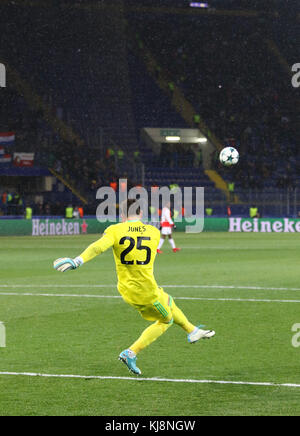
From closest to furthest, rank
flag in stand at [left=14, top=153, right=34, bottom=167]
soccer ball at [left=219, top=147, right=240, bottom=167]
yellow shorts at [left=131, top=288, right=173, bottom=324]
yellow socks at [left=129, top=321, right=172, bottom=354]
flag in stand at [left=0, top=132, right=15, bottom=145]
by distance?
yellow socks at [left=129, top=321, right=172, bottom=354], yellow shorts at [left=131, top=288, right=173, bottom=324], soccer ball at [left=219, top=147, right=240, bottom=167], flag in stand at [left=0, top=132, right=15, bottom=145], flag in stand at [left=14, top=153, right=34, bottom=167]

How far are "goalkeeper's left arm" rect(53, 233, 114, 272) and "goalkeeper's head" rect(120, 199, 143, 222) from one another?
1.32ft

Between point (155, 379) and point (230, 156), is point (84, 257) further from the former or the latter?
point (230, 156)

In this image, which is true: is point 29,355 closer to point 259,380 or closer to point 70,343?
point 70,343

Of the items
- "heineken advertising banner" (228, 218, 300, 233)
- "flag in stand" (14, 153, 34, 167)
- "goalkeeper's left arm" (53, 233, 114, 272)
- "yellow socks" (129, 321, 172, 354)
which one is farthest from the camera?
"heineken advertising banner" (228, 218, 300, 233)

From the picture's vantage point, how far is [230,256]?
1077 inches

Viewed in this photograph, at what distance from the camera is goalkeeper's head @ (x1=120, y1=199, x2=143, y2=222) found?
868cm

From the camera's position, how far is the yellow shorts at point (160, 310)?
866 centimetres

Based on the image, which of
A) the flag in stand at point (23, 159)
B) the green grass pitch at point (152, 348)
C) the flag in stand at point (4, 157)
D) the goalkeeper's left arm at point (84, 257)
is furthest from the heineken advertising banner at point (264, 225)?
the goalkeeper's left arm at point (84, 257)

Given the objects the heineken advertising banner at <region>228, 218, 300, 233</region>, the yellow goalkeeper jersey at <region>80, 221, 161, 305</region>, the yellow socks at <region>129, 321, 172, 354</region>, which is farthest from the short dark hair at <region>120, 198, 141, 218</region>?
the heineken advertising banner at <region>228, 218, 300, 233</region>

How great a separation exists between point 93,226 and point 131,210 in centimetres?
3814

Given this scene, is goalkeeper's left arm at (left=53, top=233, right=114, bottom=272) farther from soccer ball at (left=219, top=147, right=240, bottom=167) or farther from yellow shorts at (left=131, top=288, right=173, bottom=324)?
soccer ball at (left=219, top=147, right=240, bottom=167)

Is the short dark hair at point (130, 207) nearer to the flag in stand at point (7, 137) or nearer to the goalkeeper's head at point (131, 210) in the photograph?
the goalkeeper's head at point (131, 210)
